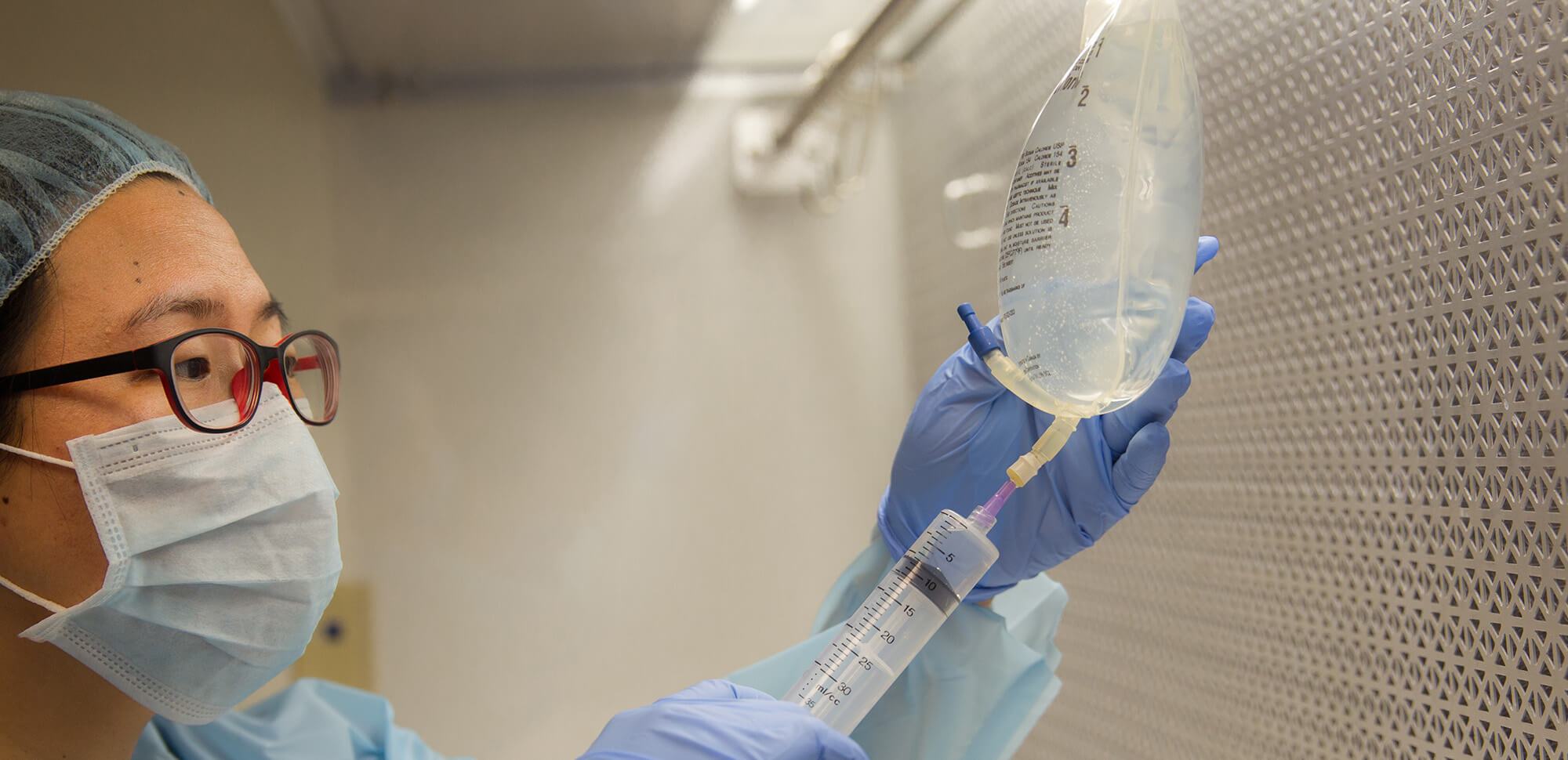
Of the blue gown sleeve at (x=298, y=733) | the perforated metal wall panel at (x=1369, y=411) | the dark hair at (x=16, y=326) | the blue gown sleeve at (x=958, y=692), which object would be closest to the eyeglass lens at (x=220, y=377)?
the dark hair at (x=16, y=326)

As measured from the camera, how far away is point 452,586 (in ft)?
4.93

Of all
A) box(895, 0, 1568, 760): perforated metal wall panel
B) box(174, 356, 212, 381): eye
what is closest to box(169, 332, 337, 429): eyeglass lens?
box(174, 356, 212, 381): eye

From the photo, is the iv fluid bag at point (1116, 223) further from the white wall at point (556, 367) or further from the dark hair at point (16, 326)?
the white wall at point (556, 367)

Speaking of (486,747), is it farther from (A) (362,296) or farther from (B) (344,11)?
(B) (344,11)

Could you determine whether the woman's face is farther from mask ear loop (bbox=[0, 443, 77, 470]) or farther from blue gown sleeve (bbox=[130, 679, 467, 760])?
blue gown sleeve (bbox=[130, 679, 467, 760])

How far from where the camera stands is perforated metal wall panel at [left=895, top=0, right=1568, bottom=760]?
59 cm

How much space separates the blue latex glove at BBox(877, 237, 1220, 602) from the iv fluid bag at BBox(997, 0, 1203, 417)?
0.24ft

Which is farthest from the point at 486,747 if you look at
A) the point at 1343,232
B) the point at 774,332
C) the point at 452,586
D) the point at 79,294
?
the point at 1343,232

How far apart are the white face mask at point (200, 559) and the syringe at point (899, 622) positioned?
479mm

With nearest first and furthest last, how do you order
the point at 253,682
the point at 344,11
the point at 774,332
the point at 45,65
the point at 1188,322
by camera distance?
the point at 1188,322
the point at 253,682
the point at 45,65
the point at 344,11
the point at 774,332

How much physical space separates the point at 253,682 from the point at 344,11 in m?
1.06

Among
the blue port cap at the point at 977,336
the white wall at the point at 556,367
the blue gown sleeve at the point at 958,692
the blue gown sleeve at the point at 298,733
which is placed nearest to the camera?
the blue port cap at the point at 977,336

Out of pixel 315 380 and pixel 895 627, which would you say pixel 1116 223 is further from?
pixel 315 380

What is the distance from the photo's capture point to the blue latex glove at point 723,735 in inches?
24.0
